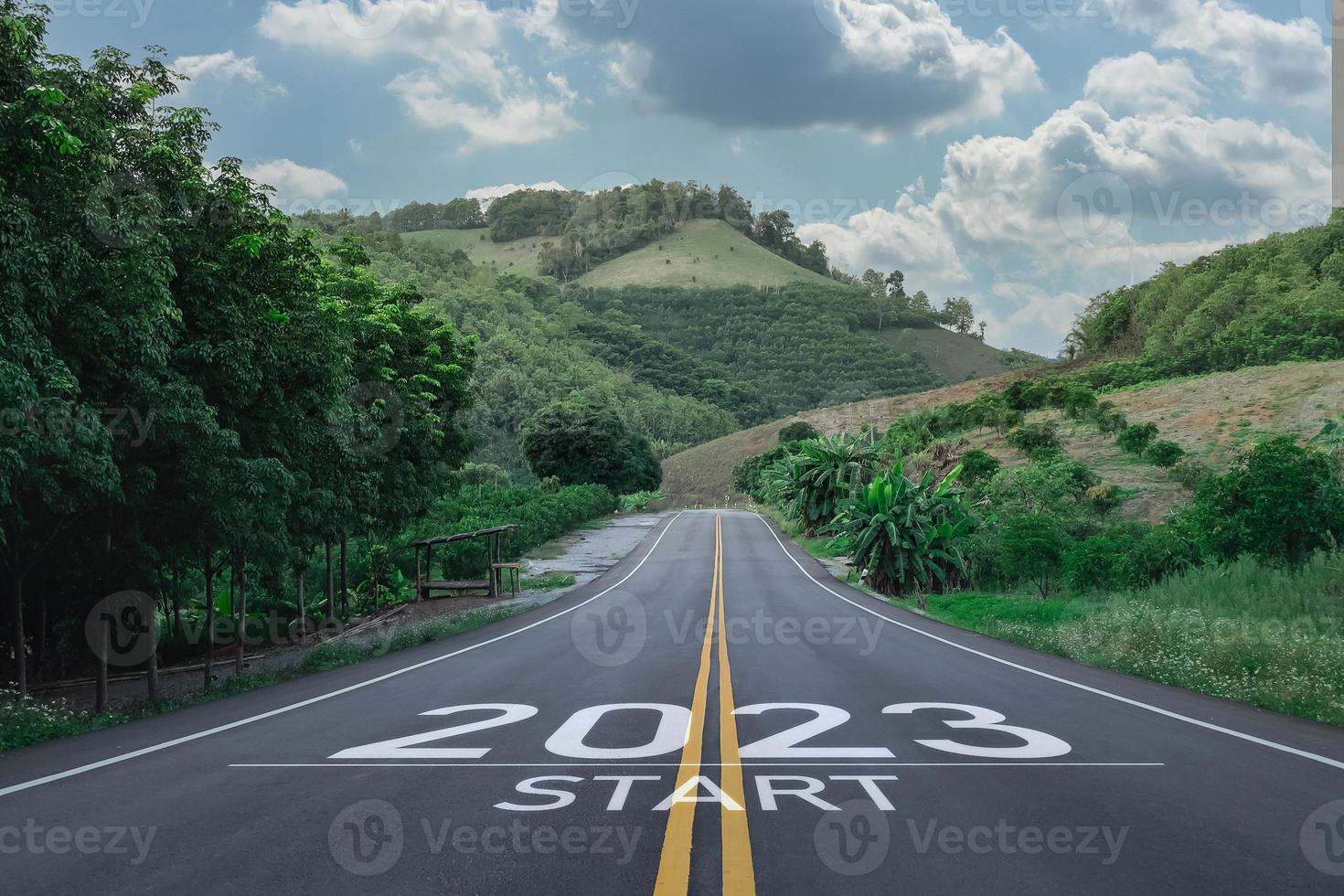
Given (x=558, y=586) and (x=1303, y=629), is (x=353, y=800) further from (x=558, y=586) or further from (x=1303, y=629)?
(x=558, y=586)

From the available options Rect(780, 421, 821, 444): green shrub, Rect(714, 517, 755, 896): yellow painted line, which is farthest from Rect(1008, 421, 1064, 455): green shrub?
Rect(780, 421, 821, 444): green shrub

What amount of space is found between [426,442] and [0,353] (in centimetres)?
1406

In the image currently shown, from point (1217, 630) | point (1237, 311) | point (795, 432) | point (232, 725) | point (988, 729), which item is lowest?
point (232, 725)

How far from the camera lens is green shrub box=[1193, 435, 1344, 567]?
17828 millimetres

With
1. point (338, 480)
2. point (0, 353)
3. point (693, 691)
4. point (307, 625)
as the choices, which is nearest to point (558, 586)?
point (307, 625)

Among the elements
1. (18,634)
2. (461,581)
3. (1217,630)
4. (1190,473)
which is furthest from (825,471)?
(18,634)

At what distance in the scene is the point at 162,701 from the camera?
462 inches

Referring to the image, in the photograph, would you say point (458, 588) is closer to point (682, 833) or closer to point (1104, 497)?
point (1104, 497)

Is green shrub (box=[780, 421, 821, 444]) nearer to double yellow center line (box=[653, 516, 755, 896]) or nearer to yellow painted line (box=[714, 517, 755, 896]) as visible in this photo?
yellow painted line (box=[714, 517, 755, 896])

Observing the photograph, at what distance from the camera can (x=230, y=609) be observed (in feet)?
77.6

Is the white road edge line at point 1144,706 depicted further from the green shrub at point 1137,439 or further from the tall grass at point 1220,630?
the green shrub at point 1137,439

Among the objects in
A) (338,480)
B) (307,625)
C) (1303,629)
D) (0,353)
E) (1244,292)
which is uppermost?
(1244,292)

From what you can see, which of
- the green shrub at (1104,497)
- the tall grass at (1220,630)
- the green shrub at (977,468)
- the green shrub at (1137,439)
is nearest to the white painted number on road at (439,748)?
the tall grass at (1220,630)

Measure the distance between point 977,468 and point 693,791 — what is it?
3669cm
